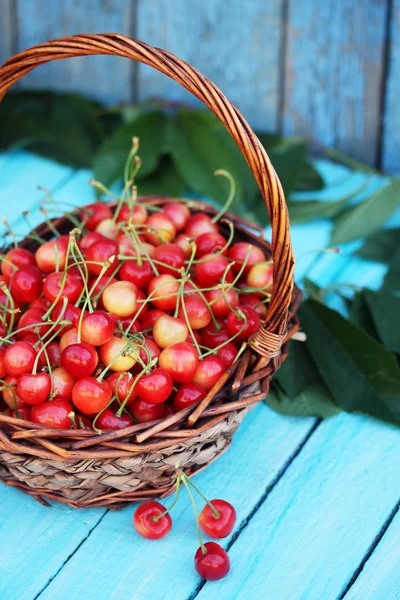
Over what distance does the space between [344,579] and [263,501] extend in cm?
17

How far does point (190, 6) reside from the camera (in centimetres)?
188

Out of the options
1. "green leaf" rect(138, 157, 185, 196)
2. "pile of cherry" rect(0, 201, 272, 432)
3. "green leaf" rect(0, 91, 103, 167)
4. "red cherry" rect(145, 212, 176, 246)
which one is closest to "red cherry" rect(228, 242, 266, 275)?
"pile of cherry" rect(0, 201, 272, 432)

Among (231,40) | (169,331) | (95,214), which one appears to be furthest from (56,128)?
(169,331)

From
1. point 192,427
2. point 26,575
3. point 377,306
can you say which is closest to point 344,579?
point 192,427

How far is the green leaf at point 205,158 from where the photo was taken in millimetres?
1688

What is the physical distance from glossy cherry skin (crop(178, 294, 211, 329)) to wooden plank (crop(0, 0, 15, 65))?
1.33 m

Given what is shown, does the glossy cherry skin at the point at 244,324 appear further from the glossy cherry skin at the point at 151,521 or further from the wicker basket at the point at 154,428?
the glossy cherry skin at the point at 151,521

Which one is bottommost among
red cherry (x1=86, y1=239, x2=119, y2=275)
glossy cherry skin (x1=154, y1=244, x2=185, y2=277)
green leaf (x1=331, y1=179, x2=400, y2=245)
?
green leaf (x1=331, y1=179, x2=400, y2=245)

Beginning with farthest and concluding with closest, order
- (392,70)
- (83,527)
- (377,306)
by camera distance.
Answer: (392,70)
(377,306)
(83,527)

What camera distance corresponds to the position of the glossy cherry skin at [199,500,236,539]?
3.28 ft

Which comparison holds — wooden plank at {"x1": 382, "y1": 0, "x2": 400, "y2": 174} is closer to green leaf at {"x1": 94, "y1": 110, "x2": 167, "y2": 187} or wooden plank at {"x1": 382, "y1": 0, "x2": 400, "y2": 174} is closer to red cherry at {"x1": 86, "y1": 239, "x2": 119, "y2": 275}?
green leaf at {"x1": 94, "y1": 110, "x2": 167, "y2": 187}

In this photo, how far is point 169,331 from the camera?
3.48ft

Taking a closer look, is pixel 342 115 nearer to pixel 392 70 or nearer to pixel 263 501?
pixel 392 70

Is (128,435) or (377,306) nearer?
(128,435)
